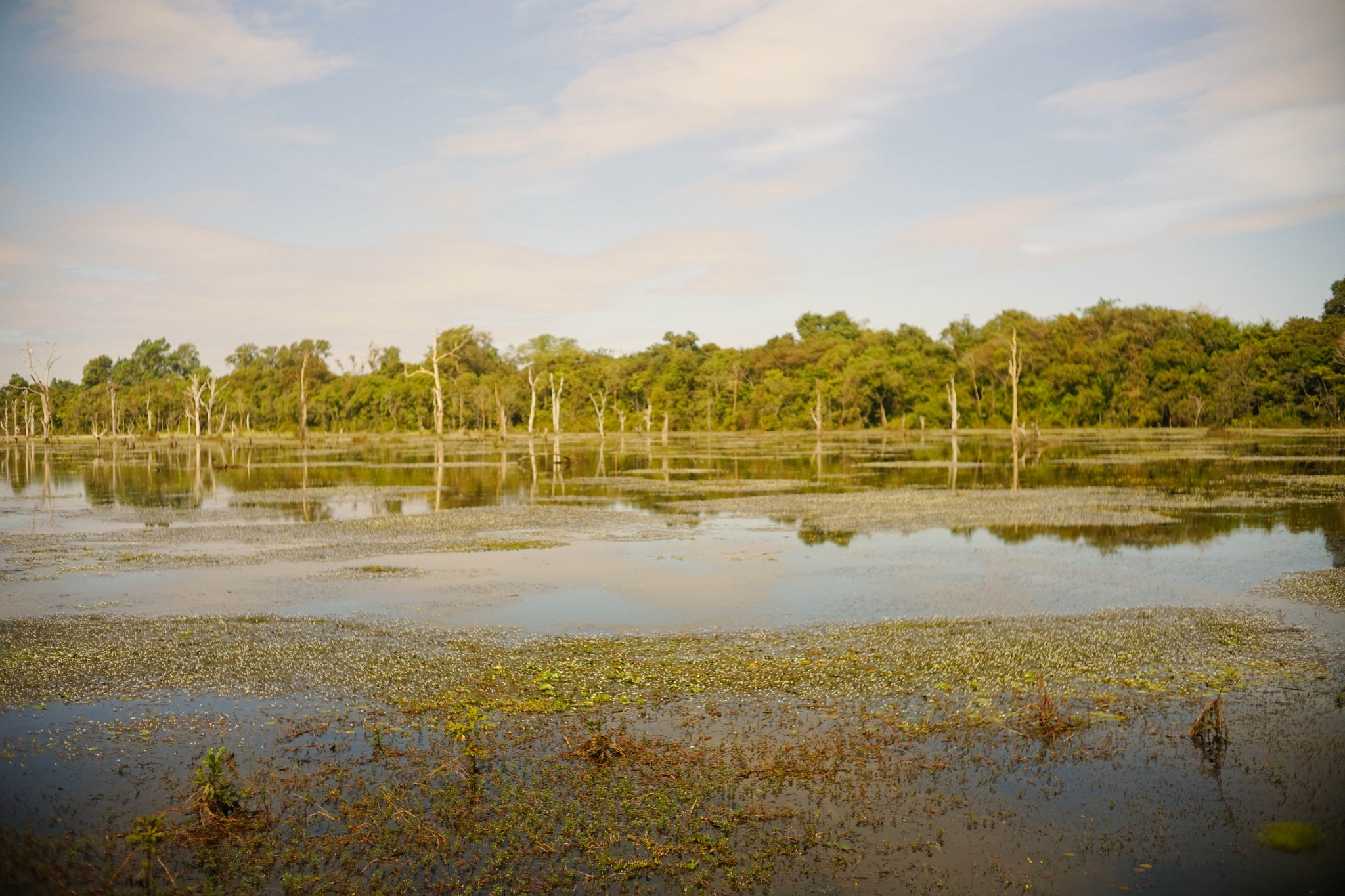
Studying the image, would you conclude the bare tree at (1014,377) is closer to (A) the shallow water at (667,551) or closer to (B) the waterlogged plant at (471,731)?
(A) the shallow water at (667,551)

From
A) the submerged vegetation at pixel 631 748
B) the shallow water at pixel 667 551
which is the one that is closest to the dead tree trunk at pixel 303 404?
the shallow water at pixel 667 551

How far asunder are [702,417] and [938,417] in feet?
114

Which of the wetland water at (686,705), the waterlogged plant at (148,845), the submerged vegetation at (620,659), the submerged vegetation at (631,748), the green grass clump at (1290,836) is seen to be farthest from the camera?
the submerged vegetation at (620,659)

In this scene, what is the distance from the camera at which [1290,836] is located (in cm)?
725

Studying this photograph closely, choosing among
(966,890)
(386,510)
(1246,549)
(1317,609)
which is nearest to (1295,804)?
(966,890)

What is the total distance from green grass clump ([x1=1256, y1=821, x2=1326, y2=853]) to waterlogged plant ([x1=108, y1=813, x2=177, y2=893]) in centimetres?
839

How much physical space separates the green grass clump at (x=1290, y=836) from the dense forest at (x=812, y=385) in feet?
218

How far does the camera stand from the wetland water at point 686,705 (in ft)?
22.8

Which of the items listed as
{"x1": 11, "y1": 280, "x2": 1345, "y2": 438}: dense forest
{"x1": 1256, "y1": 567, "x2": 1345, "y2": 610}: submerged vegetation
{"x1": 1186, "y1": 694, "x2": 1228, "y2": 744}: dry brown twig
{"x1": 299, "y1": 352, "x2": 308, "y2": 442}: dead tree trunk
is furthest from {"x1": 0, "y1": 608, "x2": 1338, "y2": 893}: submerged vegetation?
{"x1": 299, "y1": 352, "x2": 308, "y2": 442}: dead tree trunk

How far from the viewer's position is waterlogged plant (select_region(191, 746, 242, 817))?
736 centimetres

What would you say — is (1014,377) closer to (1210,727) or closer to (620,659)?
(620,659)

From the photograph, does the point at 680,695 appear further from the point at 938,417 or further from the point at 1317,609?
the point at 938,417

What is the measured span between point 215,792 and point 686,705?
15.3 ft

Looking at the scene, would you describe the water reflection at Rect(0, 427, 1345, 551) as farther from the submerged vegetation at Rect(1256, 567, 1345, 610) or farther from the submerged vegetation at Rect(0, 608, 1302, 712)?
the submerged vegetation at Rect(0, 608, 1302, 712)
